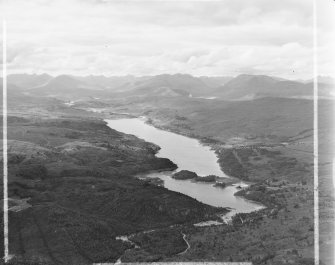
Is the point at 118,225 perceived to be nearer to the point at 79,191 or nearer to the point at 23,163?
the point at 79,191

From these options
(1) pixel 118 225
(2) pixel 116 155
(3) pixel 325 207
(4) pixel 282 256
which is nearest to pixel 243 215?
(3) pixel 325 207

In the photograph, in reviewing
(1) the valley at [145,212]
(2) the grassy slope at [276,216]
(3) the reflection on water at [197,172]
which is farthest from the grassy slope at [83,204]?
(2) the grassy slope at [276,216]

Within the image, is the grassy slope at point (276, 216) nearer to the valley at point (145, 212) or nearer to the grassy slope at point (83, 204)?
the valley at point (145, 212)

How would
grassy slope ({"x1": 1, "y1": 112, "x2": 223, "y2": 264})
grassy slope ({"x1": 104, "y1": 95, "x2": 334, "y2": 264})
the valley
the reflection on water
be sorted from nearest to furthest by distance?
grassy slope ({"x1": 104, "y1": 95, "x2": 334, "y2": 264}) < the valley < grassy slope ({"x1": 1, "y1": 112, "x2": 223, "y2": 264}) < the reflection on water

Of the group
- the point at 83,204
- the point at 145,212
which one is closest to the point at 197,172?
the point at 145,212

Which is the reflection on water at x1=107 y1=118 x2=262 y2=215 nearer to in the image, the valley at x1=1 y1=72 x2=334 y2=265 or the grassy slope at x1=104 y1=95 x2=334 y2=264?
the valley at x1=1 y1=72 x2=334 y2=265

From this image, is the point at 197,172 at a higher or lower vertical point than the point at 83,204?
lower

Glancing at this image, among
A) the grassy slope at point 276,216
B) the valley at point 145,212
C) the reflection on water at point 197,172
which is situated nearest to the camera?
the grassy slope at point 276,216

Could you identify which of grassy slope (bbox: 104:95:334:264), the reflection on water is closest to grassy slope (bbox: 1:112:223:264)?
the reflection on water

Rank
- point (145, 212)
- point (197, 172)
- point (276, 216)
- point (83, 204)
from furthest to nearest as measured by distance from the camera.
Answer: point (197, 172) < point (83, 204) < point (145, 212) < point (276, 216)

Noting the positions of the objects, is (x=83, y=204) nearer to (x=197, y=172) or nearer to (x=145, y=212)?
(x=145, y=212)

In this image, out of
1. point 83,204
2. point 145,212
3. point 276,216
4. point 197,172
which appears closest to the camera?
point 276,216
